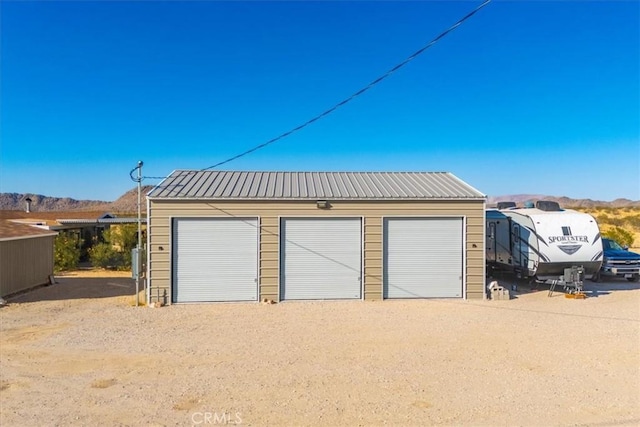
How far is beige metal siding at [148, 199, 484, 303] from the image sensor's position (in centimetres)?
1116

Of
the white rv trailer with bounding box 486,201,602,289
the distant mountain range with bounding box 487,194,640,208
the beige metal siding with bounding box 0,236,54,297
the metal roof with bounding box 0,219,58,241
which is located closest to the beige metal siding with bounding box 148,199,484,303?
the white rv trailer with bounding box 486,201,602,289

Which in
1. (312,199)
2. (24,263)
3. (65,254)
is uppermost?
(312,199)

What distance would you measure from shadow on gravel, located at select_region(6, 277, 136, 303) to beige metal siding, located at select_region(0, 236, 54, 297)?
306 millimetres

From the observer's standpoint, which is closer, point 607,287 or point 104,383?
point 104,383

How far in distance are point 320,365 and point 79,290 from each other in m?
10.6

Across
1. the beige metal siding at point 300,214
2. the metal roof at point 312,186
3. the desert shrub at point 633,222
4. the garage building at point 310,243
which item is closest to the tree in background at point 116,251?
the metal roof at point 312,186

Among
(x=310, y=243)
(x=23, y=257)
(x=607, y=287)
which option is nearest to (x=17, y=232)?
(x=23, y=257)

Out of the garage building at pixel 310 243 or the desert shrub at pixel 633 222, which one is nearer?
the garage building at pixel 310 243

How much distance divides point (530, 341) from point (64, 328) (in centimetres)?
946

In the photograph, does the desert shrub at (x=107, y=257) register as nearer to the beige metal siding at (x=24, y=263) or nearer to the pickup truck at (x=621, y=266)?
the beige metal siding at (x=24, y=263)

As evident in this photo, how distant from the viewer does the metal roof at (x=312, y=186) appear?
11656 mm

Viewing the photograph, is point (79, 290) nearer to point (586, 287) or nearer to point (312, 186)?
point (312, 186)

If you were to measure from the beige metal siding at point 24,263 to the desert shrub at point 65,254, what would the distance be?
3.84 meters

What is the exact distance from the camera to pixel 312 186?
12.7m
